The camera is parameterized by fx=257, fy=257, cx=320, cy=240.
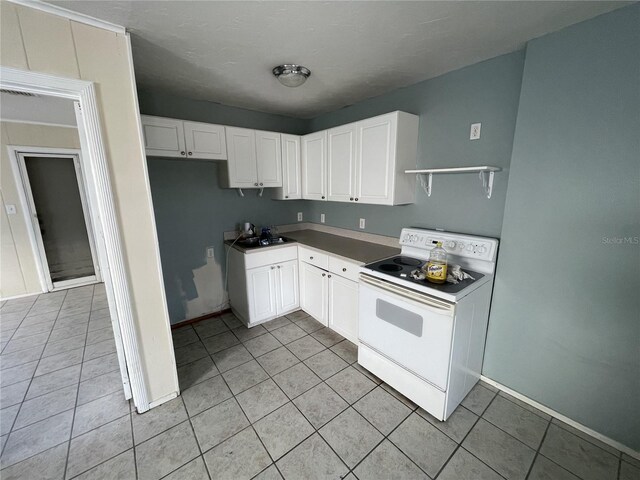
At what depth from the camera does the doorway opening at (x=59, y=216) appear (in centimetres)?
362

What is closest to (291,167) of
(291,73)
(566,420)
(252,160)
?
(252,160)

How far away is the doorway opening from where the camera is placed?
3623mm

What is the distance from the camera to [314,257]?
273cm

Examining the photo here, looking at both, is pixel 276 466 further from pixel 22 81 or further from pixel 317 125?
pixel 317 125

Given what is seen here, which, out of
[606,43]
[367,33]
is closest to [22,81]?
[367,33]

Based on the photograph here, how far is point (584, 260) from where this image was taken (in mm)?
1508

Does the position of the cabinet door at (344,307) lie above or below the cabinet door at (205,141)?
below

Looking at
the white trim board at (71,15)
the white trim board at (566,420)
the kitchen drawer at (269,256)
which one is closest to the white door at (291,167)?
the kitchen drawer at (269,256)

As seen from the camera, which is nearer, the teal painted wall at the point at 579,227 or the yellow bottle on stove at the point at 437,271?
the teal painted wall at the point at 579,227

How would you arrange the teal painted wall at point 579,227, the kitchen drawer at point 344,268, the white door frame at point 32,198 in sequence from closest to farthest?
the teal painted wall at point 579,227
the kitchen drawer at point 344,268
the white door frame at point 32,198

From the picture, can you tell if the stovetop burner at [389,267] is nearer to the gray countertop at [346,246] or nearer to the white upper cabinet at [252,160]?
the gray countertop at [346,246]

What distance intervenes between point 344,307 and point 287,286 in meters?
0.79

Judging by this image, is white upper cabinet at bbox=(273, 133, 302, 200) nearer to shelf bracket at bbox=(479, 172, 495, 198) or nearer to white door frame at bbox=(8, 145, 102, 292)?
shelf bracket at bbox=(479, 172, 495, 198)

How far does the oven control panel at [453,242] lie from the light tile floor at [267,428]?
3.45 ft
